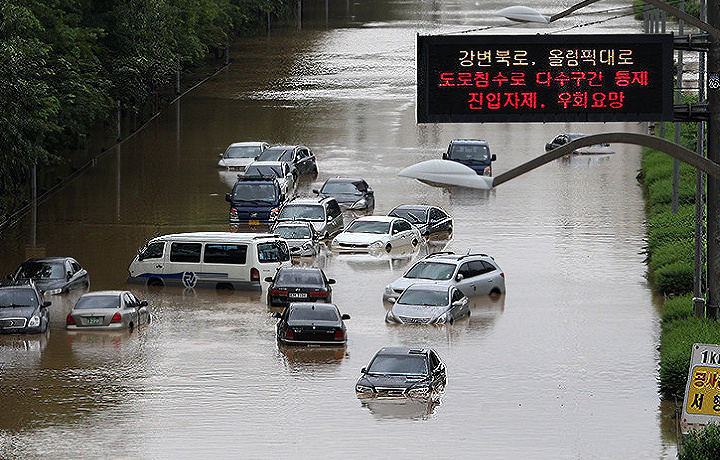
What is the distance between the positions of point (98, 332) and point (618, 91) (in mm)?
19170

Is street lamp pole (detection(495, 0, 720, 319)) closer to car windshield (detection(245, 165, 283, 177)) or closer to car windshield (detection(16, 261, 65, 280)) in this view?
car windshield (detection(16, 261, 65, 280))

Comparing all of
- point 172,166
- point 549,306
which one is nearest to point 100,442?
point 549,306

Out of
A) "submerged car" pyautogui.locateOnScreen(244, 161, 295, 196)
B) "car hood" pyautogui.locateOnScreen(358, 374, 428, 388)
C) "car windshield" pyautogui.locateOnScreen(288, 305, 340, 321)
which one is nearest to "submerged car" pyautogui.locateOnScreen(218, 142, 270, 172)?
"submerged car" pyautogui.locateOnScreen(244, 161, 295, 196)

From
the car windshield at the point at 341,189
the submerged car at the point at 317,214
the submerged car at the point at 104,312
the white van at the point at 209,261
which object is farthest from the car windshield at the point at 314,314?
the car windshield at the point at 341,189

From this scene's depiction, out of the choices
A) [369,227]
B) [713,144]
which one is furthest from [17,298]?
[713,144]

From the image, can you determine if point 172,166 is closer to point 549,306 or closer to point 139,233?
point 139,233

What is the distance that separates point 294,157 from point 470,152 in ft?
26.6

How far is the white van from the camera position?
161 ft

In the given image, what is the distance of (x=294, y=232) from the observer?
55.6 metres

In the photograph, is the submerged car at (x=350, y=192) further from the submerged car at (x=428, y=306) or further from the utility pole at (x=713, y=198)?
the utility pole at (x=713, y=198)

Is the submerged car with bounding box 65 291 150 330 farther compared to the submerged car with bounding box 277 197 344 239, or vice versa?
the submerged car with bounding box 277 197 344 239

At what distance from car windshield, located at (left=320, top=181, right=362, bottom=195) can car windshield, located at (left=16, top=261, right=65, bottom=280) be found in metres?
18.4

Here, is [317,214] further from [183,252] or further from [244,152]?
[244,152]

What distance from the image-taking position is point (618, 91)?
28312 millimetres
